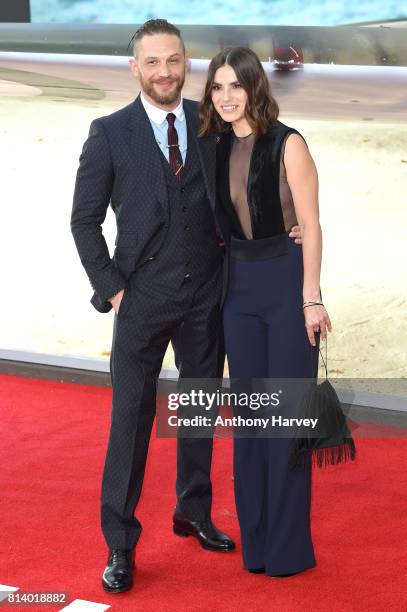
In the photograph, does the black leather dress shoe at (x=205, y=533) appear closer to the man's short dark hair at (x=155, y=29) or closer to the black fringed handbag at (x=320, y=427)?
the black fringed handbag at (x=320, y=427)

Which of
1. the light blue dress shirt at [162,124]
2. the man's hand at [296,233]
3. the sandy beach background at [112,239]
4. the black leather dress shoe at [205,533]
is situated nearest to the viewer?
the man's hand at [296,233]

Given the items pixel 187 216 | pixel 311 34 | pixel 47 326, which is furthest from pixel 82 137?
pixel 187 216

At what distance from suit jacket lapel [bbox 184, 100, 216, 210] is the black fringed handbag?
566 mm

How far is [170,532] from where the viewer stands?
9.85 feet

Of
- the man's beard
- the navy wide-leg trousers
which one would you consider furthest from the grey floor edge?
the man's beard

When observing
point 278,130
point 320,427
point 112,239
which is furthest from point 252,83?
point 112,239

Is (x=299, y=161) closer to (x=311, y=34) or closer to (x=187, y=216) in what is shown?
(x=187, y=216)

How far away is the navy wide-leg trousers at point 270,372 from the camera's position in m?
2.52

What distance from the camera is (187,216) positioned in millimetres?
2580

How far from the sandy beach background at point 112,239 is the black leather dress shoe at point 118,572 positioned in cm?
278

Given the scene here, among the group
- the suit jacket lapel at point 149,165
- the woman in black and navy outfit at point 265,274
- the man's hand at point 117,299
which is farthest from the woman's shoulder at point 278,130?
the man's hand at point 117,299

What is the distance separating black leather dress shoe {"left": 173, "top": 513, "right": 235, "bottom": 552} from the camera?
2840 millimetres

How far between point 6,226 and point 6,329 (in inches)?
106

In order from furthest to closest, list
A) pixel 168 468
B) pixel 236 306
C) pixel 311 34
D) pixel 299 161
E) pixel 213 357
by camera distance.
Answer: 1. pixel 311 34
2. pixel 168 468
3. pixel 213 357
4. pixel 236 306
5. pixel 299 161
